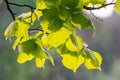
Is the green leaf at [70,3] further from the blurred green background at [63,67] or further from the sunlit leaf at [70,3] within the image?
the blurred green background at [63,67]

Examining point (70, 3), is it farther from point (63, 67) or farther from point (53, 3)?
point (63, 67)

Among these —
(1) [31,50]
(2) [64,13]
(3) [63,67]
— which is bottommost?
(3) [63,67]

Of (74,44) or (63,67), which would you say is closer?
(74,44)

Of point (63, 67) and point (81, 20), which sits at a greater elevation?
point (81, 20)

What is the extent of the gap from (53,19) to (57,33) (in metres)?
0.02

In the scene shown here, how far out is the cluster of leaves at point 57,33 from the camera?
701 millimetres

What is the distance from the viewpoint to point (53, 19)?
705mm

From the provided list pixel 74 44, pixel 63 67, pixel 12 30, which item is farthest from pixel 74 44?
pixel 63 67

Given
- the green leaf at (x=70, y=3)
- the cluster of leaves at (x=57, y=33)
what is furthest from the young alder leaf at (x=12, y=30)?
the green leaf at (x=70, y=3)

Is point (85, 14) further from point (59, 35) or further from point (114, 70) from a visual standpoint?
point (114, 70)

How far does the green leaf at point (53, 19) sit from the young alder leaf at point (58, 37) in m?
0.01

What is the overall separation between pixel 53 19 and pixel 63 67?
266 inches

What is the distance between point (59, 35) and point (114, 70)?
7.61 meters

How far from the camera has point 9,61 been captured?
6809 millimetres
